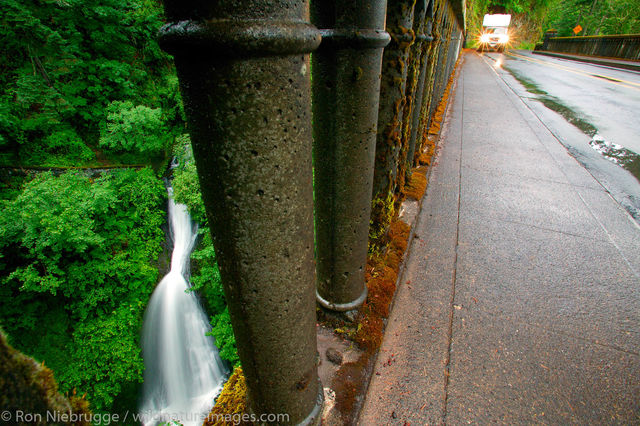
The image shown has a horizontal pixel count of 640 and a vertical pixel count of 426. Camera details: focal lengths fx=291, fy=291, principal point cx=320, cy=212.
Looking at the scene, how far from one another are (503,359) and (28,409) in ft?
7.20

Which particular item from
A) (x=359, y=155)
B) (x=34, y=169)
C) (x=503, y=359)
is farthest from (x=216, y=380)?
(x=34, y=169)

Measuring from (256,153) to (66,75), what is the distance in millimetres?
13908

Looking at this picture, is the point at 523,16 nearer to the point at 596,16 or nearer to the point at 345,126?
the point at 596,16

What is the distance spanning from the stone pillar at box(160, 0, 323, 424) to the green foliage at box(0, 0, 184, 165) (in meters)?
10.7

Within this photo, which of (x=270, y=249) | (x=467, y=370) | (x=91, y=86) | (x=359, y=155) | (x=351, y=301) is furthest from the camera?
(x=91, y=86)

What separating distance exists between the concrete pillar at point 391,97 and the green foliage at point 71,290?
7.12m

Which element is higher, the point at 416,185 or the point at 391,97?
the point at 391,97

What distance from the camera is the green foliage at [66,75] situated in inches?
356

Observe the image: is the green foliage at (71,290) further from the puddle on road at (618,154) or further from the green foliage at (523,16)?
the green foliage at (523,16)

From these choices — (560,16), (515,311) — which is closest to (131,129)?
(515,311)

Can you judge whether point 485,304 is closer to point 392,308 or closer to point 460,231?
point 392,308

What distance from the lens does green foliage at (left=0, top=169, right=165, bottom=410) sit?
20.2 ft

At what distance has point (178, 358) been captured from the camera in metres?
6.86

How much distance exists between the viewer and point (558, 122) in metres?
6.43
